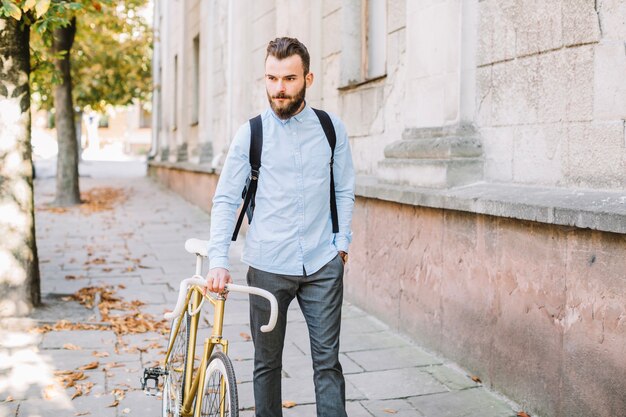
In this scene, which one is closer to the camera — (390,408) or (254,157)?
(254,157)

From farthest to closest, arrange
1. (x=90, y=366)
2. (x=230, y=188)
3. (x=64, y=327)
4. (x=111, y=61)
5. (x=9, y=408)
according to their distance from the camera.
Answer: (x=111, y=61) → (x=64, y=327) → (x=90, y=366) → (x=9, y=408) → (x=230, y=188)

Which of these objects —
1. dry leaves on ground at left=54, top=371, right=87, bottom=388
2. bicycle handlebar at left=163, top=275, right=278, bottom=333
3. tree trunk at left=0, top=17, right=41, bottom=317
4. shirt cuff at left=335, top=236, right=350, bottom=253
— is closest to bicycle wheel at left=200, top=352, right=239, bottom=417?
bicycle handlebar at left=163, top=275, right=278, bottom=333

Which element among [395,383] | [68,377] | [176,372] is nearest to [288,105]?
[176,372]

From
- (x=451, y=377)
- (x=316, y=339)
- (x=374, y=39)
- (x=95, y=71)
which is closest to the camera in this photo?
(x=316, y=339)

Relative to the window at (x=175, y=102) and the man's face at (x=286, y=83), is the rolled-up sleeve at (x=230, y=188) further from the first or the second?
the window at (x=175, y=102)

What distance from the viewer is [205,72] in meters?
16.4

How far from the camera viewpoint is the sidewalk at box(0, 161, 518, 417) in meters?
4.55

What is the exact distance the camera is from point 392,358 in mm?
5539

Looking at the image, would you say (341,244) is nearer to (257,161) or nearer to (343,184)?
(343,184)

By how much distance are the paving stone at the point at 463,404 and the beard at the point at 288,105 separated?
83.6 inches

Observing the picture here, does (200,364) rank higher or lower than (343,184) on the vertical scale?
lower

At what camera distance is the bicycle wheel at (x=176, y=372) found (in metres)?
3.56

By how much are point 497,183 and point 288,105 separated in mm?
2426

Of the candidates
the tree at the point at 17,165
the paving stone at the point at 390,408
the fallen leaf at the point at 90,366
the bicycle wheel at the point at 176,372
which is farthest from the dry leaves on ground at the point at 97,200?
the bicycle wheel at the point at 176,372
